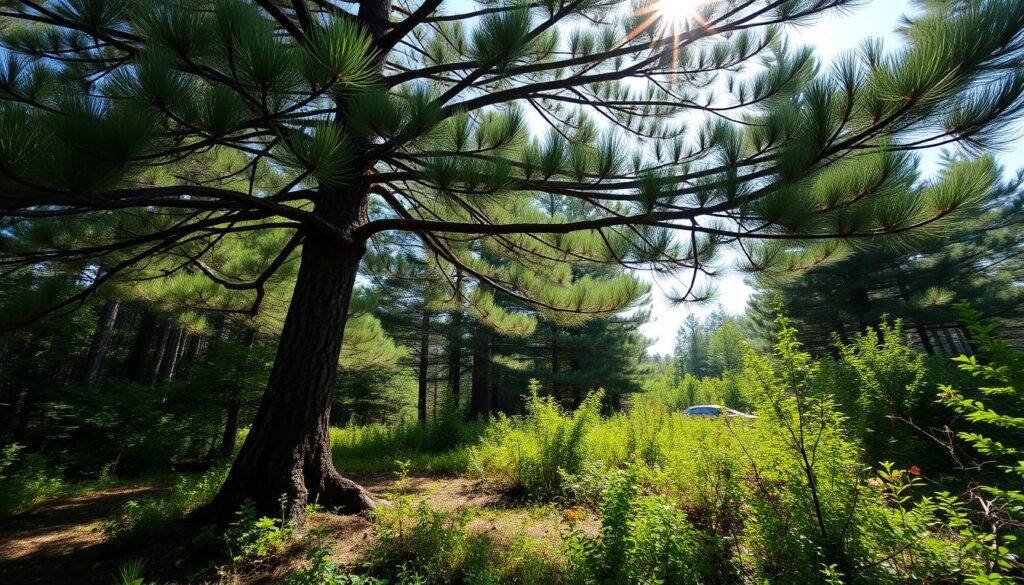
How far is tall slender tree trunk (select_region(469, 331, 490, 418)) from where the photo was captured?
1215cm

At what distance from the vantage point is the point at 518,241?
4.02 m

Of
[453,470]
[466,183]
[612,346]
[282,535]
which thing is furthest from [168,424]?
[612,346]

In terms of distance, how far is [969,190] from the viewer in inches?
64.7

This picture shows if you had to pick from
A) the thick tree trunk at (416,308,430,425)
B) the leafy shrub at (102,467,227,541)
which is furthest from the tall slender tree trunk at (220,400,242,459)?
the thick tree trunk at (416,308,430,425)

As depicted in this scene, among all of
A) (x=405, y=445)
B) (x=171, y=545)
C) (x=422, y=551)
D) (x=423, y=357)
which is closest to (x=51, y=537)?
(x=171, y=545)

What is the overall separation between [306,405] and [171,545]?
112 centimetres

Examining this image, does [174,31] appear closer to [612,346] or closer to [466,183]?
[466,183]

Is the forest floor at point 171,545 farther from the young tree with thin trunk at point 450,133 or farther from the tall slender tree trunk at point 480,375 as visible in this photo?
the tall slender tree trunk at point 480,375

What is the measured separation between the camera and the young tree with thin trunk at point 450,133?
1477 millimetres

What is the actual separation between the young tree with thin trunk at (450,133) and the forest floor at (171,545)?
1.04 ft

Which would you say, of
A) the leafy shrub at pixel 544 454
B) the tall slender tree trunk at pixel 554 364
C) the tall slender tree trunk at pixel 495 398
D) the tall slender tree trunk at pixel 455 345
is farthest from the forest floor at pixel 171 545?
the tall slender tree trunk at pixel 495 398

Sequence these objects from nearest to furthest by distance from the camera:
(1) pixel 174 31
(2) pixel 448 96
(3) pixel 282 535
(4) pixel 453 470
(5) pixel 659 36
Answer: (1) pixel 174 31 < (3) pixel 282 535 < (2) pixel 448 96 < (5) pixel 659 36 < (4) pixel 453 470

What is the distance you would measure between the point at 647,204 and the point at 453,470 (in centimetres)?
509

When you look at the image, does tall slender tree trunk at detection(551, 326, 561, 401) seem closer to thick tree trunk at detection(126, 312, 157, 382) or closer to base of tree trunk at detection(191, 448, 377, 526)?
base of tree trunk at detection(191, 448, 377, 526)
